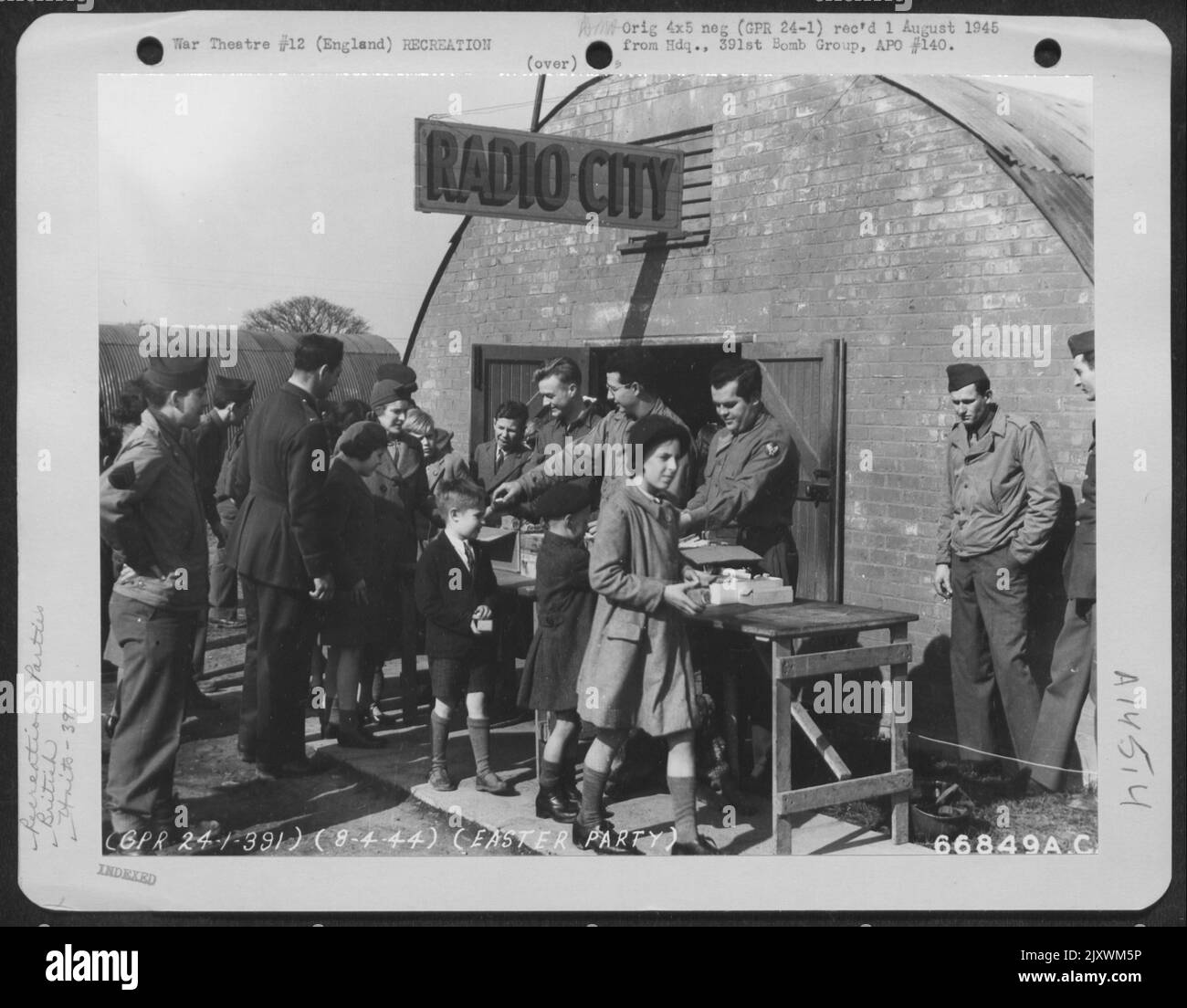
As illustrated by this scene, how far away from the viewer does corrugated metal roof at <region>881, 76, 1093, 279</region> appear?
4945 millimetres

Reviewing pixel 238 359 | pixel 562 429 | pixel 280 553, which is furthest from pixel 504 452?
pixel 238 359

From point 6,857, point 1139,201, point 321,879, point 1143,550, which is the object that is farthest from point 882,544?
point 6,857

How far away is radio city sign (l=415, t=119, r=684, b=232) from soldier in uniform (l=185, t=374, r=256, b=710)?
3.47 ft

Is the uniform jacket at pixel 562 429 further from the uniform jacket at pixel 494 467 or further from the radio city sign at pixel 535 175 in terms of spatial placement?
the radio city sign at pixel 535 175

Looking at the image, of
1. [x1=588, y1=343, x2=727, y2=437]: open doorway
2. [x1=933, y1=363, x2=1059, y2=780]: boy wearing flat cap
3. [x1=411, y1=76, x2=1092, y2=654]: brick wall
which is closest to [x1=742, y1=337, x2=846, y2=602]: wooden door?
[x1=411, y1=76, x2=1092, y2=654]: brick wall

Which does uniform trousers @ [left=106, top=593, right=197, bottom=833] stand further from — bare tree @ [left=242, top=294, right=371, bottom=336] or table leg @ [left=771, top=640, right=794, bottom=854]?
table leg @ [left=771, top=640, right=794, bottom=854]

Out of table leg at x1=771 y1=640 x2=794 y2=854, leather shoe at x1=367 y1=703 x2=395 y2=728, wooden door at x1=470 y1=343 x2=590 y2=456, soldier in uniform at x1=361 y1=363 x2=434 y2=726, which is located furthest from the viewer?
wooden door at x1=470 y1=343 x2=590 y2=456

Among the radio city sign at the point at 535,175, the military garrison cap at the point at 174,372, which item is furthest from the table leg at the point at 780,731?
the military garrison cap at the point at 174,372

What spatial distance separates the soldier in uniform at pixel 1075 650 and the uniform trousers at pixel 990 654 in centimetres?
7

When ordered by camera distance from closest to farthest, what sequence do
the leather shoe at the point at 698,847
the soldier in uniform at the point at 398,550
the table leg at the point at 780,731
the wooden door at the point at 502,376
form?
the table leg at the point at 780,731, the leather shoe at the point at 698,847, the soldier in uniform at the point at 398,550, the wooden door at the point at 502,376

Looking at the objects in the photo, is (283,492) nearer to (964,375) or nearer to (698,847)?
(698,847)

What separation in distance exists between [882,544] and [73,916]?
3.56 meters

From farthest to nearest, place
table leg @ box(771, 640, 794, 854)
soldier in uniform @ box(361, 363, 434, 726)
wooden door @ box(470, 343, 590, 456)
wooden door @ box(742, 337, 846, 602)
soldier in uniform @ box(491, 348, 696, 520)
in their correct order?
wooden door @ box(470, 343, 590, 456), wooden door @ box(742, 337, 846, 602), soldier in uniform @ box(361, 363, 434, 726), soldier in uniform @ box(491, 348, 696, 520), table leg @ box(771, 640, 794, 854)

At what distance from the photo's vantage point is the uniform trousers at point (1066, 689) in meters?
5.04
